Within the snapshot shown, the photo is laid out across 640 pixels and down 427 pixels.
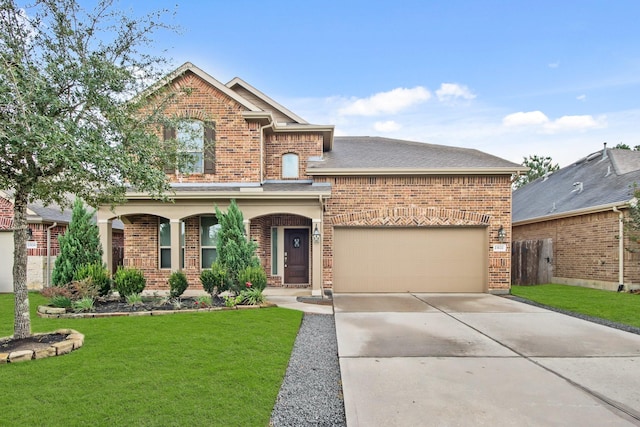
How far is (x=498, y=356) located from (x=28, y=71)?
715cm

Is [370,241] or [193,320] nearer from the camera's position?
[193,320]

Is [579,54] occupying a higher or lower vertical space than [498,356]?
higher

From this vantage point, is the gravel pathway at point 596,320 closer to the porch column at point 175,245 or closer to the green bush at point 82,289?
the porch column at point 175,245

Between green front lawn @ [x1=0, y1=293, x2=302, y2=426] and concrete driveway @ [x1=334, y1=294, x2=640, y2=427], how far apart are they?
0.99 meters

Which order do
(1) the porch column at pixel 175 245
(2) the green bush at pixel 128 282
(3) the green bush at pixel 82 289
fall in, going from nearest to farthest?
(3) the green bush at pixel 82 289 → (2) the green bush at pixel 128 282 → (1) the porch column at pixel 175 245

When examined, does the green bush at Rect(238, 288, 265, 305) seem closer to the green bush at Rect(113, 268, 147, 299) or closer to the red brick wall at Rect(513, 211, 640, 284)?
the green bush at Rect(113, 268, 147, 299)

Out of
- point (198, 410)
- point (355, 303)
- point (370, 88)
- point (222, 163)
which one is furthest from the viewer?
point (370, 88)

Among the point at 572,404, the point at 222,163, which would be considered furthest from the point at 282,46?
the point at 572,404

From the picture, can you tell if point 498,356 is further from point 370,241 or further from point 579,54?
point 579,54

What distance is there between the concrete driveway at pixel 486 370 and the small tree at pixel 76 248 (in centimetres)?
631

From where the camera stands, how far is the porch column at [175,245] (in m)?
10.0

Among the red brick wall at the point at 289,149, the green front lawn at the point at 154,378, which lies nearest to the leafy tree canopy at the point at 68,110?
the green front lawn at the point at 154,378

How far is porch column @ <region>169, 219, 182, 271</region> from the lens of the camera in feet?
32.9

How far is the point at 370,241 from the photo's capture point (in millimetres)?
11398
